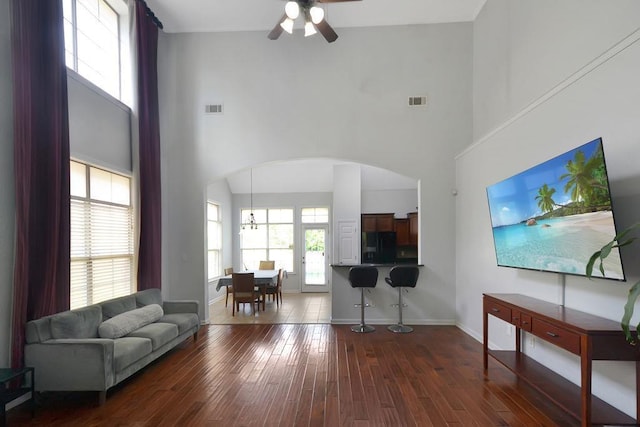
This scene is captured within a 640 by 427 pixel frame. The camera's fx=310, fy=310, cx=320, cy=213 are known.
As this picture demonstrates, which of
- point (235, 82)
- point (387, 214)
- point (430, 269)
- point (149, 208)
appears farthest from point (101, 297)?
point (387, 214)

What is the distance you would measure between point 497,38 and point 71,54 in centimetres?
579

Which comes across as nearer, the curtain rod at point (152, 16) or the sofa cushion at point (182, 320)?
the sofa cushion at point (182, 320)

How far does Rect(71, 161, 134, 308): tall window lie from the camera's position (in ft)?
12.5

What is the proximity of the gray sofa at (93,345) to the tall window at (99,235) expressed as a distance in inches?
17.2

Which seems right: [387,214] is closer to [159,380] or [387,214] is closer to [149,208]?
[149,208]

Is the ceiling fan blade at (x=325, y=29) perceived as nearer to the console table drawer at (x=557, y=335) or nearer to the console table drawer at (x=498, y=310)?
the console table drawer at (x=498, y=310)

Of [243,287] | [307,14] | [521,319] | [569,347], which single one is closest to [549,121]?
[521,319]

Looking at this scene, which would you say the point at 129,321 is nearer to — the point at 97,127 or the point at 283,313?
the point at 97,127

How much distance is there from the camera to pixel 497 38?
451 cm

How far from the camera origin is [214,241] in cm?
811

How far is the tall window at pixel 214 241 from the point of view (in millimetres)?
7844

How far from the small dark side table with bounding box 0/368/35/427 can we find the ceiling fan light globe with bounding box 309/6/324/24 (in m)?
4.54

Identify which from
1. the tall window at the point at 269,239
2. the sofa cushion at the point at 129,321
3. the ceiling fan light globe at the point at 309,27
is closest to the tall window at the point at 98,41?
the ceiling fan light globe at the point at 309,27

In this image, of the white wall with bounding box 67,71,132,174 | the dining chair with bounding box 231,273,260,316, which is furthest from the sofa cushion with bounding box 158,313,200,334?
the white wall with bounding box 67,71,132,174
